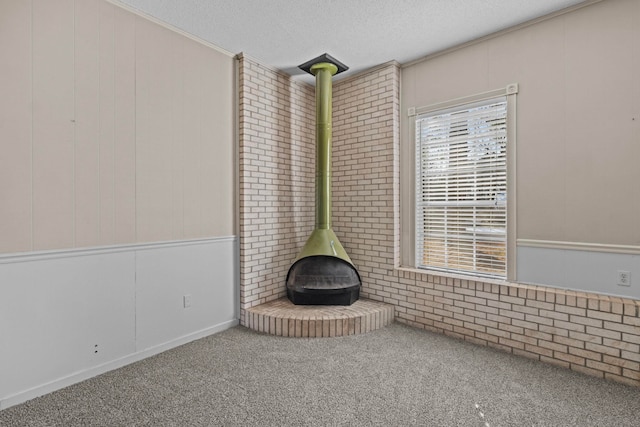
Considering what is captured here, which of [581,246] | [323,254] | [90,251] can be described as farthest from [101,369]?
[581,246]

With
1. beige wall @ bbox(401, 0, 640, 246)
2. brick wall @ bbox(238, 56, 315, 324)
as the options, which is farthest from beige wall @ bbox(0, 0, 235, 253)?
beige wall @ bbox(401, 0, 640, 246)

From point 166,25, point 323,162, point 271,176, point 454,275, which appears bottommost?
point 454,275

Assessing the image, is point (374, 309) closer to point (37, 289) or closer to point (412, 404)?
point (412, 404)

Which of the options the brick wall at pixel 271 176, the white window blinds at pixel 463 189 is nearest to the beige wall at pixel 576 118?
the white window blinds at pixel 463 189

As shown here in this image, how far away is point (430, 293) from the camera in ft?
11.1

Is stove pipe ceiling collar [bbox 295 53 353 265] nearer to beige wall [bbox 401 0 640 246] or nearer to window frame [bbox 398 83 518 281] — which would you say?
window frame [bbox 398 83 518 281]

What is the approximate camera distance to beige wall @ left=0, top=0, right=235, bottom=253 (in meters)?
2.14

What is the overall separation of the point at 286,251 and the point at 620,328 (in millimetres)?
3063

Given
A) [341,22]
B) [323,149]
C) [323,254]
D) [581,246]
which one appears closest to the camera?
[581,246]

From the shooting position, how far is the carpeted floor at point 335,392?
77.5 inches

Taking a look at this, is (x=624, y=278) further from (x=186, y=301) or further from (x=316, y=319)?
(x=186, y=301)

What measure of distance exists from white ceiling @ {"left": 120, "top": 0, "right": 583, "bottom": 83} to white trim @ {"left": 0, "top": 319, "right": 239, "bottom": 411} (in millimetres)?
2815

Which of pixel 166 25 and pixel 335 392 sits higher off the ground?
pixel 166 25

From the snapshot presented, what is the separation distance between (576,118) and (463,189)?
1063mm
